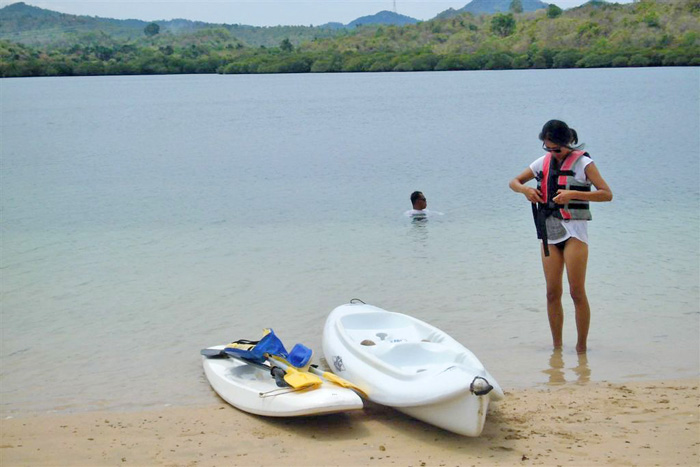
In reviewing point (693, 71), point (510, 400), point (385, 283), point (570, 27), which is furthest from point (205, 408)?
point (570, 27)

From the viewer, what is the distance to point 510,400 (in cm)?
598

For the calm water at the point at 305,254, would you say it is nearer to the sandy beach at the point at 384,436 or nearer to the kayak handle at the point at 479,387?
the sandy beach at the point at 384,436

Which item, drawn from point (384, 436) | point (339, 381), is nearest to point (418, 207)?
point (339, 381)

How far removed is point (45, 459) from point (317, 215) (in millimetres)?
9713

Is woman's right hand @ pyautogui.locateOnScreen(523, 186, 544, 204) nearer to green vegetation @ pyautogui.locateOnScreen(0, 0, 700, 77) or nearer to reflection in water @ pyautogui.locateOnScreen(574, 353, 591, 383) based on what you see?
reflection in water @ pyautogui.locateOnScreen(574, 353, 591, 383)

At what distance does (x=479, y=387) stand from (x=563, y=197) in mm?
1691

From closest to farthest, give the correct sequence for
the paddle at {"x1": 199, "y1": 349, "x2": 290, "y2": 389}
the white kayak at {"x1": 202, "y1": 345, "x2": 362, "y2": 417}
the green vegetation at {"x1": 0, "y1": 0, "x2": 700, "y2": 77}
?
the white kayak at {"x1": 202, "y1": 345, "x2": 362, "y2": 417}, the paddle at {"x1": 199, "y1": 349, "x2": 290, "y2": 389}, the green vegetation at {"x1": 0, "y1": 0, "x2": 700, "y2": 77}

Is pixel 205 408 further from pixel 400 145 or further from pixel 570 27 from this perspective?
pixel 570 27

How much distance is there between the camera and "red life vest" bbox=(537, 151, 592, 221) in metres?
6.06

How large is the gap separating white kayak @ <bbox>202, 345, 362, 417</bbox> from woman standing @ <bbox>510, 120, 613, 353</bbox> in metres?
1.88

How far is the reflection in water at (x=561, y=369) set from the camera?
647cm

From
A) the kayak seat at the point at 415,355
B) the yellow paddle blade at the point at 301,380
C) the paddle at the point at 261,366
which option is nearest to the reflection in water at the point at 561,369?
the kayak seat at the point at 415,355

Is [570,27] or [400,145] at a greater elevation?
[570,27]

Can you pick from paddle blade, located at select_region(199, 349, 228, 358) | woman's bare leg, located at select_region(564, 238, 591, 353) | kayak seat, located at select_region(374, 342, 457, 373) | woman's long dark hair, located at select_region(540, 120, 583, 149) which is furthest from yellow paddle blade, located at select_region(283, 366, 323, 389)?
woman's long dark hair, located at select_region(540, 120, 583, 149)
